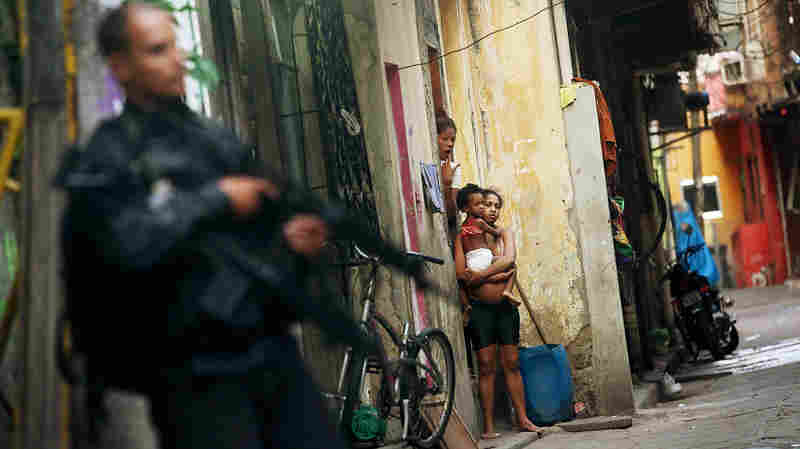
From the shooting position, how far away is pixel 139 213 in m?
2.67

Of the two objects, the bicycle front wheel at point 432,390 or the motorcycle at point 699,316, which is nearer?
the bicycle front wheel at point 432,390

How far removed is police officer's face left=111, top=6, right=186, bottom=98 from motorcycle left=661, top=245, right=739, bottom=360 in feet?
44.7

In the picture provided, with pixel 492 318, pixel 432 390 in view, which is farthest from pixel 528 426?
pixel 432 390

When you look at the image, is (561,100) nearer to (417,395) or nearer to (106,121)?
(417,395)

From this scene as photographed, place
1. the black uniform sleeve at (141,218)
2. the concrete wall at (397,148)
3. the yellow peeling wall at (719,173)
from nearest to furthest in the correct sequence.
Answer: the black uniform sleeve at (141,218), the concrete wall at (397,148), the yellow peeling wall at (719,173)

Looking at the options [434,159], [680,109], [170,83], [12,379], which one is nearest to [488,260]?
[434,159]

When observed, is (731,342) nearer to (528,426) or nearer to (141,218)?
(528,426)

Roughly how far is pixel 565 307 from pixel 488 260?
4.90 feet

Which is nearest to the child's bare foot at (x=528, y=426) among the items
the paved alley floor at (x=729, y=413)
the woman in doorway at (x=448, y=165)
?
the paved alley floor at (x=729, y=413)

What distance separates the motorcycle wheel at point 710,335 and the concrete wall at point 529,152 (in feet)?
18.4

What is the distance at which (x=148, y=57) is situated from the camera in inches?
114

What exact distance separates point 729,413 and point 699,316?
6.71 m

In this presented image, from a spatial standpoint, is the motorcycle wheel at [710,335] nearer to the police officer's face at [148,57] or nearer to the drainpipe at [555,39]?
the drainpipe at [555,39]

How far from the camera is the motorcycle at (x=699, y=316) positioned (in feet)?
51.9
